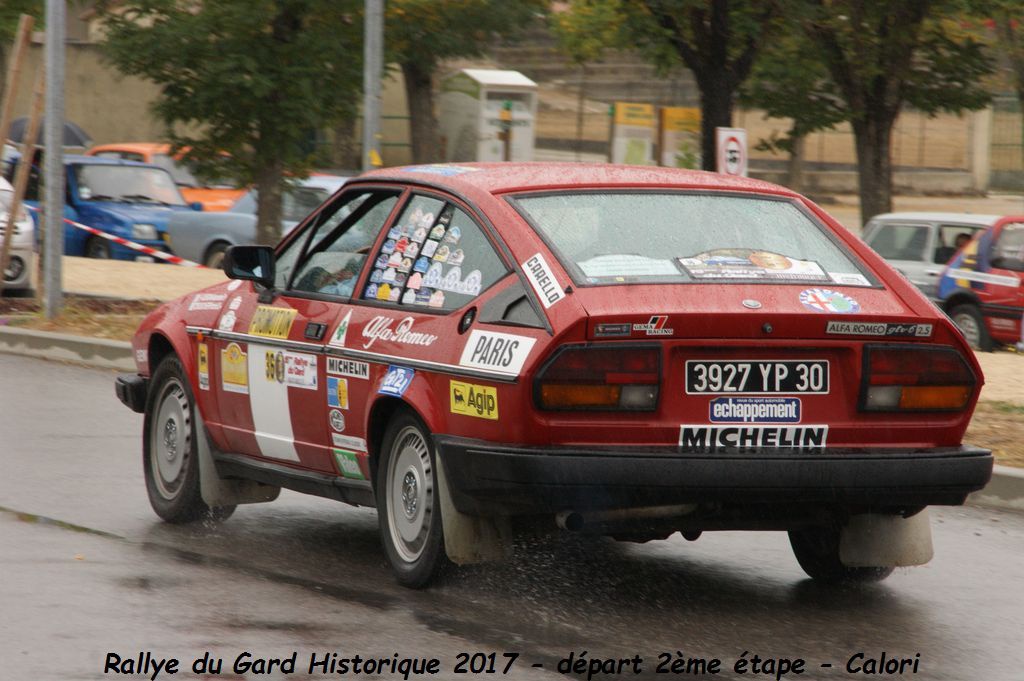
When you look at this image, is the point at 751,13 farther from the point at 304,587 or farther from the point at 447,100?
the point at 447,100

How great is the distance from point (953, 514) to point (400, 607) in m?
3.83

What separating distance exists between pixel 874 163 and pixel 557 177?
65.4 ft

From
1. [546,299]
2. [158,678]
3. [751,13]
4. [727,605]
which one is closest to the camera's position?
[158,678]

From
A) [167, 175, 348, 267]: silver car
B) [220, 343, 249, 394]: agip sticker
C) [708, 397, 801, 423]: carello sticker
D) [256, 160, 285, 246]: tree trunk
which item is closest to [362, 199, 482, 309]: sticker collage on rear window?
[220, 343, 249, 394]: agip sticker

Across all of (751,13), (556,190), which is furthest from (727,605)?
(751,13)

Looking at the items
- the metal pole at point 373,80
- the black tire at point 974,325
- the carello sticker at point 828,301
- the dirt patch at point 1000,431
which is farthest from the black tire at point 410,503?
the black tire at point 974,325

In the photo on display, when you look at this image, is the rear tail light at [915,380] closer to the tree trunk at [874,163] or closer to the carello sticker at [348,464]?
the carello sticker at [348,464]

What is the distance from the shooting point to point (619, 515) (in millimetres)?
5922

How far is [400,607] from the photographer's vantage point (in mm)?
6164

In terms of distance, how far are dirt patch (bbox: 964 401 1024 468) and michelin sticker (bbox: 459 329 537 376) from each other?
4669 millimetres

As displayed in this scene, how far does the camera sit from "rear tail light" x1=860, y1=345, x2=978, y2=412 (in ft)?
19.8

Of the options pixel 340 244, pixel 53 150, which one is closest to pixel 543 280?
pixel 340 244

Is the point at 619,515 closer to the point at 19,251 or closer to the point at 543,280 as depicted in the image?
the point at 543,280

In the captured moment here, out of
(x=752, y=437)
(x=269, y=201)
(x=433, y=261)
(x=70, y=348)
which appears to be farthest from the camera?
(x=269, y=201)
